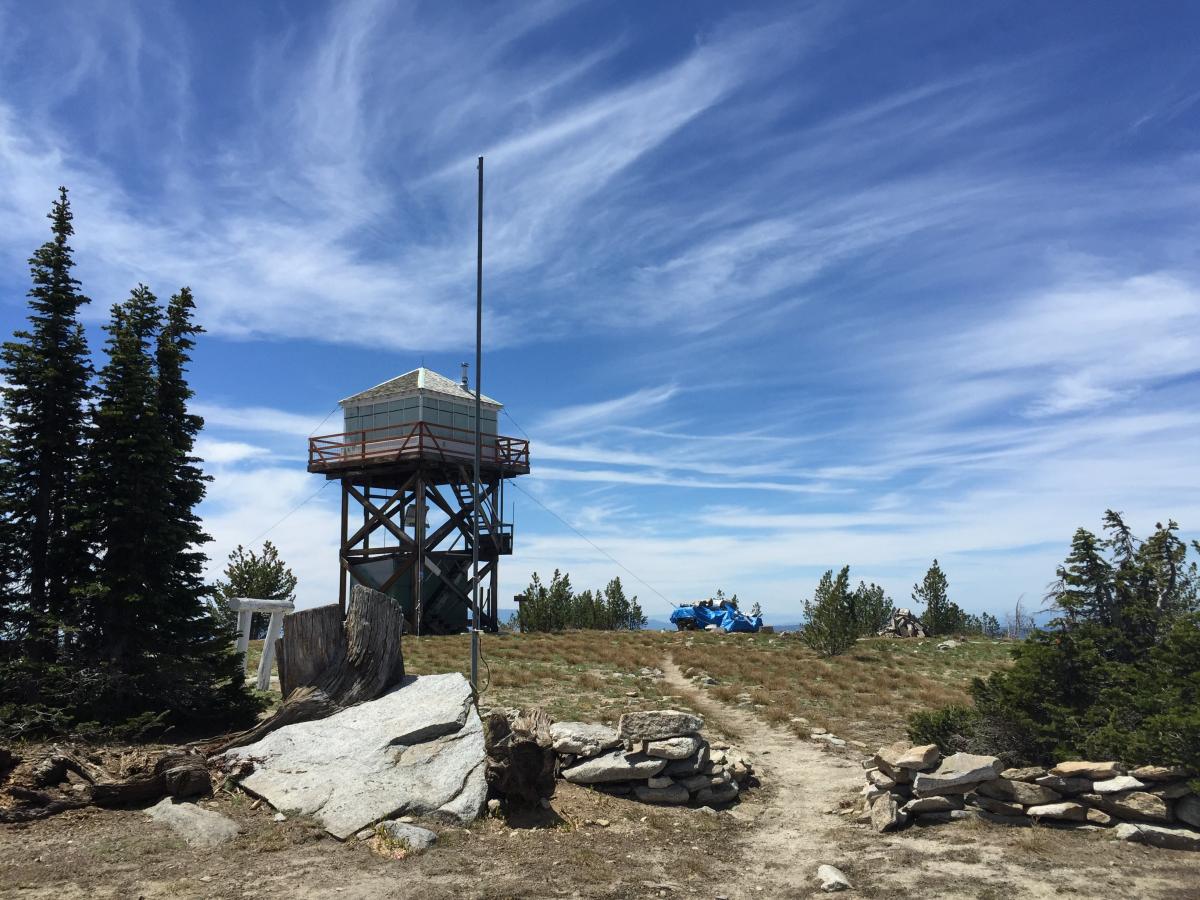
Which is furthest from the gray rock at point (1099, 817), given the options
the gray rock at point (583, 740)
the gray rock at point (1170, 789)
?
the gray rock at point (583, 740)

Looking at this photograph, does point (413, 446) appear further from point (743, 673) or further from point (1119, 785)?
point (1119, 785)

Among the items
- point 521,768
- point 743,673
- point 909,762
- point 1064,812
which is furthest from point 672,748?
point 743,673

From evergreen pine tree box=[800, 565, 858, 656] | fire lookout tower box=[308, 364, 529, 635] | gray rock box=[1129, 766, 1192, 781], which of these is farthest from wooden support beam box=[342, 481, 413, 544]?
gray rock box=[1129, 766, 1192, 781]

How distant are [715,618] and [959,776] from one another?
34.2m

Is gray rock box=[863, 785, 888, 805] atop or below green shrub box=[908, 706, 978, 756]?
below

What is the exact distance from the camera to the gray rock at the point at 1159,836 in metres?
8.96

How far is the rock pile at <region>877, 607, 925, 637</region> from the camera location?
138ft

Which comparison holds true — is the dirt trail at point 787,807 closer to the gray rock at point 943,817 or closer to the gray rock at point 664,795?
the gray rock at point 664,795

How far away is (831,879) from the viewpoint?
8383mm

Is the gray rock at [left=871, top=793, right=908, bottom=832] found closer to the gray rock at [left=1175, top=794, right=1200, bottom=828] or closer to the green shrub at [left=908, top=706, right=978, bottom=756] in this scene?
the green shrub at [left=908, top=706, right=978, bottom=756]

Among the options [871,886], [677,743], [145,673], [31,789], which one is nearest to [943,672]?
[677,743]

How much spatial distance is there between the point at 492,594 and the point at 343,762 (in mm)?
27618

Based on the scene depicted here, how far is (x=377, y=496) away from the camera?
3694 cm

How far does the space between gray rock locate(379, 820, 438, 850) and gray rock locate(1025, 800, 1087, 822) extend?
23.4 ft
